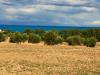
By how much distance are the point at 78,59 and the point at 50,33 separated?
85.1ft

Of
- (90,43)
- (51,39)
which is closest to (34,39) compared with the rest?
(51,39)

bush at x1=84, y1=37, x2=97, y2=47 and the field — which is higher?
the field

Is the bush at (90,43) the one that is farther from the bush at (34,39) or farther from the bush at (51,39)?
the bush at (34,39)

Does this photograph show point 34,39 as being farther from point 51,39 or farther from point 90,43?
point 90,43

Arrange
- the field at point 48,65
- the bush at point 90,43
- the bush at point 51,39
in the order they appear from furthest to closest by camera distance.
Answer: the bush at point 51,39
the bush at point 90,43
the field at point 48,65

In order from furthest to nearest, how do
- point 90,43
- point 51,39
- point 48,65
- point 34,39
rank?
point 34,39
point 51,39
point 90,43
point 48,65

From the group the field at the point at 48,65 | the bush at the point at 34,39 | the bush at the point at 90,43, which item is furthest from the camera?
the bush at the point at 34,39

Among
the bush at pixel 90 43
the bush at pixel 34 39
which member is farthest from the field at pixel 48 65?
the bush at pixel 34 39

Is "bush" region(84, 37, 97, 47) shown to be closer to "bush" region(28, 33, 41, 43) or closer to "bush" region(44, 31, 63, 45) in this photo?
"bush" region(44, 31, 63, 45)

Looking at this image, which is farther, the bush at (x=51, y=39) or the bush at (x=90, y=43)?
the bush at (x=51, y=39)

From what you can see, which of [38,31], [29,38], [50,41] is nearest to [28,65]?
[50,41]

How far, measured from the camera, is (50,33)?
2233 inches

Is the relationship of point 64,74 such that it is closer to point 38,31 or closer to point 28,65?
point 28,65

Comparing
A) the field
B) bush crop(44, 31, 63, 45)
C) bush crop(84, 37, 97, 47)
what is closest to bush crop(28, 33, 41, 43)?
bush crop(44, 31, 63, 45)
